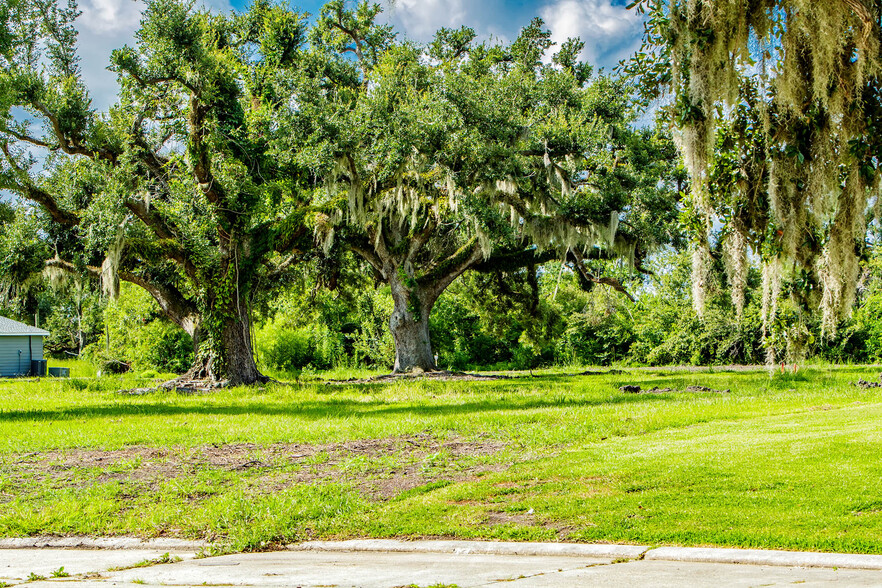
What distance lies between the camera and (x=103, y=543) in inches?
223

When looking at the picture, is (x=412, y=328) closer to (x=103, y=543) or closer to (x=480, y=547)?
(x=103, y=543)

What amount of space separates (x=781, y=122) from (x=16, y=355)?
1728 inches

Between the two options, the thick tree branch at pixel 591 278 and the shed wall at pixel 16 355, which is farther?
→ the shed wall at pixel 16 355

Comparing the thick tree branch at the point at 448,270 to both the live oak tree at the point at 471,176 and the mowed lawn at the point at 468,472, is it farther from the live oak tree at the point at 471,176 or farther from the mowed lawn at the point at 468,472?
the mowed lawn at the point at 468,472

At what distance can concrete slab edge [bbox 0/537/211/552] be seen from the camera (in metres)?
5.54

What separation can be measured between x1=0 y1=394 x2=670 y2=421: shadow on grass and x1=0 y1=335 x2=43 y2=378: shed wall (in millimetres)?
29161

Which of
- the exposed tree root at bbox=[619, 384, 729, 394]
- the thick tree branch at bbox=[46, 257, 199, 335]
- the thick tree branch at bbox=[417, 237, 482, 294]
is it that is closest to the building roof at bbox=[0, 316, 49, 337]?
the thick tree branch at bbox=[46, 257, 199, 335]

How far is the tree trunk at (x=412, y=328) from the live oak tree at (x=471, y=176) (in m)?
0.04

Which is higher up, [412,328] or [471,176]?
[471,176]

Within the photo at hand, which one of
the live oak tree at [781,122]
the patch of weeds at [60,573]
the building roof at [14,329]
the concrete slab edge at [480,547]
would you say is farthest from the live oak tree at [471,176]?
the building roof at [14,329]

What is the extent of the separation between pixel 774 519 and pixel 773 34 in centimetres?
412

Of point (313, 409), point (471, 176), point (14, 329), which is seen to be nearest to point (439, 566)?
point (313, 409)

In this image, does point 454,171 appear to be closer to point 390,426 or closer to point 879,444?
point 390,426

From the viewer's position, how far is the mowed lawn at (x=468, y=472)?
18.7 feet
